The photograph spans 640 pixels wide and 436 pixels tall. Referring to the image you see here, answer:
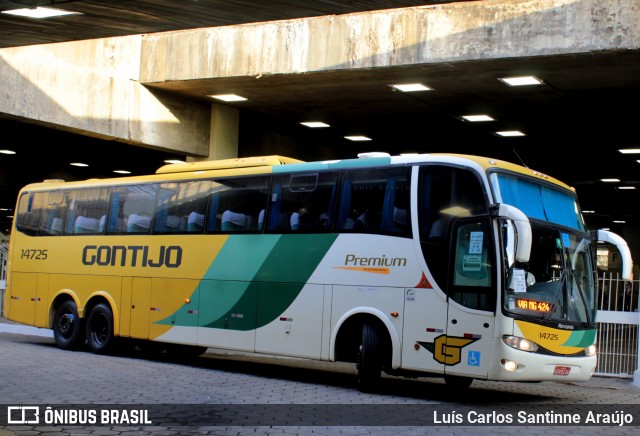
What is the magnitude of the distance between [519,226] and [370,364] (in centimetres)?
311

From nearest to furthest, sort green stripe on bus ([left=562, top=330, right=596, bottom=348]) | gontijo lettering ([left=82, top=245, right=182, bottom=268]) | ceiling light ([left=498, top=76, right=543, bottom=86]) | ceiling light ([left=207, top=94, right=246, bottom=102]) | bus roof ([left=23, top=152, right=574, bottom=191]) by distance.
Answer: green stripe on bus ([left=562, top=330, right=596, bottom=348]) → bus roof ([left=23, top=152, right=574, bottom=191]) → gontijo lettering ([left=82, top=245, right=182, bottom=268]) → ceiling light ([left=498, top=76, right=543, bottom=86]) → ceiling light ([left=207, top=94, right=246, bottom=102])

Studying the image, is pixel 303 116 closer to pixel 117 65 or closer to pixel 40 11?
pixel 117 65

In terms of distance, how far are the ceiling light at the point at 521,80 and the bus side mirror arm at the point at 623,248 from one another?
5023 mm

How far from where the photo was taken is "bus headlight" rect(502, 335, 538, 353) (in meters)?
11.9

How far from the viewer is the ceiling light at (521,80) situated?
17.8m

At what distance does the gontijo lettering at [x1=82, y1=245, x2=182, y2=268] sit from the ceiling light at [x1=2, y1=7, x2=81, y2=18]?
23.5 ft

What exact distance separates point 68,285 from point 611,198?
85.2 ft

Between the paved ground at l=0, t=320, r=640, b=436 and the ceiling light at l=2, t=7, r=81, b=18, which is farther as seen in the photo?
the ceiling light at l=2, t=7, r=81, b=18

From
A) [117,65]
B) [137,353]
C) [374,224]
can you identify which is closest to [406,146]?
[117,65]

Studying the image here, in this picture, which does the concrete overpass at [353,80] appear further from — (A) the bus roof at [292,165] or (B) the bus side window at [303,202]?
(B) the bus side window at [303,202]

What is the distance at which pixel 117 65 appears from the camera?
21250 millimetres

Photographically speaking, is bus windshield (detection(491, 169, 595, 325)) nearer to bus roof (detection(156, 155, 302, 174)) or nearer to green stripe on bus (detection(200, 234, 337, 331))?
green stripe on bus (detection(200, 234, 337, 331))

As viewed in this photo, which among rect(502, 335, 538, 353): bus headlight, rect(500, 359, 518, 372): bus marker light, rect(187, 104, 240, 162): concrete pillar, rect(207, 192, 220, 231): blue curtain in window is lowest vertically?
rect(500, 359, 518, 372): bus marker light

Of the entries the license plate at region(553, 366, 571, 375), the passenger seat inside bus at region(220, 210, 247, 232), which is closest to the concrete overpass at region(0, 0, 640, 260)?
the passenger seat inside bus at region(220, 210, 247, 232)
